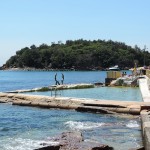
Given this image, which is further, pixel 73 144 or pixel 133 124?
pixel 133 124

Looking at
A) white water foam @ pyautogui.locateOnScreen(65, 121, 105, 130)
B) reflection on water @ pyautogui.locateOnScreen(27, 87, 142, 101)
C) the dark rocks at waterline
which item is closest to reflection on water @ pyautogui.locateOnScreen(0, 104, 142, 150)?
white water foam @ pyautogui.locateOnScreen(65, 121, 105, 130)

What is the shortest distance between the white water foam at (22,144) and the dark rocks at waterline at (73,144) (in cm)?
63

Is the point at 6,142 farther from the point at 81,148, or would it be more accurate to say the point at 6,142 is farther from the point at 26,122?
the point at 26,122

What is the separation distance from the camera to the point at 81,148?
56.9ft

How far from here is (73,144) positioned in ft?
59.1

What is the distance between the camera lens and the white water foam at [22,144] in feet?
61.1

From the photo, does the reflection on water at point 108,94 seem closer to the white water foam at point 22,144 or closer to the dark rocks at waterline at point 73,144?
the dark rocks at waterline at point 73,144

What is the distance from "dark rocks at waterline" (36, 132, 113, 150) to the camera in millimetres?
17047

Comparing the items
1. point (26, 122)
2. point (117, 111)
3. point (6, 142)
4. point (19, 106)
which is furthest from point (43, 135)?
point (19, 106)

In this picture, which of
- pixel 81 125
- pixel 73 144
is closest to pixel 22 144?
pixel 73 144

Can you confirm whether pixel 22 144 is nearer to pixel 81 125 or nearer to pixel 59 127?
pixel 59 127

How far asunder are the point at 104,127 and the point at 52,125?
3.48 meters

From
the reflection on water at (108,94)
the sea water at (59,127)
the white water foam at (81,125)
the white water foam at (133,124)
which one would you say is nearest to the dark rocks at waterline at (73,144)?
the sea water at (59,127)

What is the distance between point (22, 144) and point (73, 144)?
282cm
